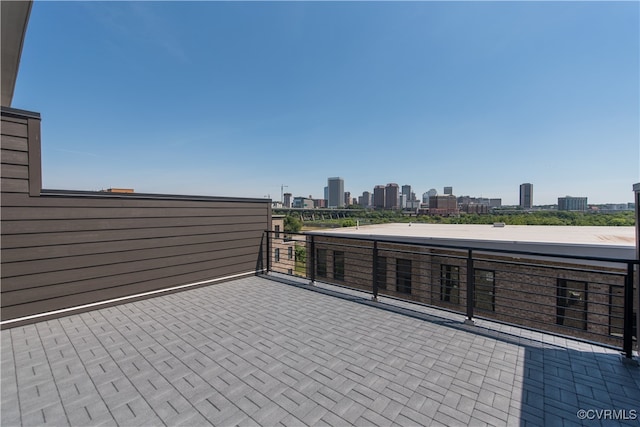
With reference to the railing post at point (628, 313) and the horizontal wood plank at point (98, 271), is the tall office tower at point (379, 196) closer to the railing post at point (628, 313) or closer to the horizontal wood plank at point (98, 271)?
the horizontal wood plank at point (98, 271)

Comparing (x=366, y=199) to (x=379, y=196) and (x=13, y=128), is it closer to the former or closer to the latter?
(x=379, y=196)

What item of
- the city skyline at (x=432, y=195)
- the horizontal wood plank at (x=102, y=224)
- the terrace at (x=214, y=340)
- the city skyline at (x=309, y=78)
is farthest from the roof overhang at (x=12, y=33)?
the city skyline at (x=432, y=195)

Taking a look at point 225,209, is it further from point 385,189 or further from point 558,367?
point 385,189

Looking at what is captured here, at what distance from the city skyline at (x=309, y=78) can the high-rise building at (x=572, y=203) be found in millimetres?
38780

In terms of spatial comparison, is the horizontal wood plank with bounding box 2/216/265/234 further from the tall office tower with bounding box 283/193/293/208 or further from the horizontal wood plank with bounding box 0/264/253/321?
the tall office tower with bounding box 283/193/293/208

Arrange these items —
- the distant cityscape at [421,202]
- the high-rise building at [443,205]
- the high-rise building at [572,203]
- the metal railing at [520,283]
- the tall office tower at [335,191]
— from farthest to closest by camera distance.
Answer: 1. the tall office tower at [335,191]
2. the high-rise building at [443,205]
3. the distant cityscape at [421,202]
4. the high-rise building at [572,203]
5. the metal railing at [520,283]

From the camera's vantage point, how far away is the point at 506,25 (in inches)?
254

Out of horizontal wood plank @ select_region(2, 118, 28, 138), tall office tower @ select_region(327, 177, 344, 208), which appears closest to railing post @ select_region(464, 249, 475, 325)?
horizontal wood plank @ select_region(2, 118, 28, 138)

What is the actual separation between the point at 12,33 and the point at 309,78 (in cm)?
778

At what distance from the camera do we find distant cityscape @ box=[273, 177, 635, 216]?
4566cm

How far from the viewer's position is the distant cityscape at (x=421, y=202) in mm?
45656

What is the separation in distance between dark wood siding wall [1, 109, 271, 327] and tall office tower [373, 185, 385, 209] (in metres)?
66.4

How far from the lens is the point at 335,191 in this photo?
264 feet

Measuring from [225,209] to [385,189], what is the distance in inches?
2604
